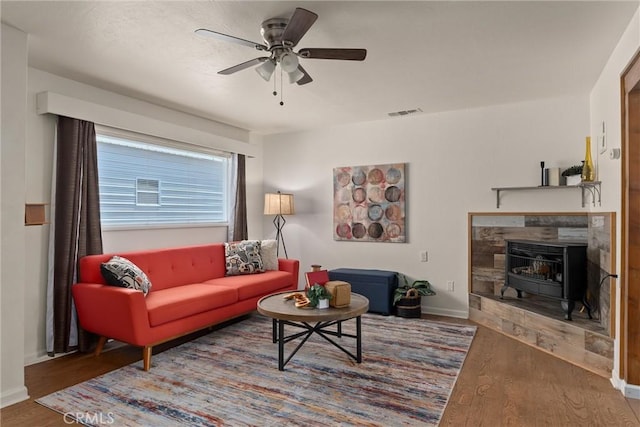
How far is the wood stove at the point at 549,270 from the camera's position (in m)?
3.32

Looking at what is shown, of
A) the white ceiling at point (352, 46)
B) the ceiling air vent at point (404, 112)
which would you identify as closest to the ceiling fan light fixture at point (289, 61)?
the white ceiling at point (352, 46)

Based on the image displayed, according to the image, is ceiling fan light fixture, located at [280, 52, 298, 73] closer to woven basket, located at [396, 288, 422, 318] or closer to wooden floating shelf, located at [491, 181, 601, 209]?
wooden floating shelf, located at [491, 181, 601, 209]

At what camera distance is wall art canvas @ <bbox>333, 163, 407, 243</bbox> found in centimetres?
487

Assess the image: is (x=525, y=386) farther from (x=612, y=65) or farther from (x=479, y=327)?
(x=612, y=65)

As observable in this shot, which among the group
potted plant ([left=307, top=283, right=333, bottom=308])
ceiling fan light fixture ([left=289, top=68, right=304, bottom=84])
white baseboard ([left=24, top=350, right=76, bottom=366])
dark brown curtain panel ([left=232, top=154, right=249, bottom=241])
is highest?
ceiling fan light fixture ([left=289, top=68, right=304, bottom=84])

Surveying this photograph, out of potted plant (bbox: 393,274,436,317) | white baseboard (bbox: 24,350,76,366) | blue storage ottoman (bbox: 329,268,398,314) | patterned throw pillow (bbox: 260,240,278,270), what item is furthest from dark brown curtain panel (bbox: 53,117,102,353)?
potted plant (bbox: 393,274,436,317)

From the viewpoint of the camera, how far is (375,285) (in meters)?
4.57

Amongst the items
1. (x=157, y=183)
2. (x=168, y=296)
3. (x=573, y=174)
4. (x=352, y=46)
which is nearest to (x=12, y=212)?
(x=168, y=296)

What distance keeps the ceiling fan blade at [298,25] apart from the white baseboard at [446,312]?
3.55 metres

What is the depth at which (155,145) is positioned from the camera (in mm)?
4273

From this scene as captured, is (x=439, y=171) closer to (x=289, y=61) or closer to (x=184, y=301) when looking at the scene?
(x=289, y=61)

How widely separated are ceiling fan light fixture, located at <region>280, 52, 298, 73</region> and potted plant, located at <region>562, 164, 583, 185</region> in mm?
2912

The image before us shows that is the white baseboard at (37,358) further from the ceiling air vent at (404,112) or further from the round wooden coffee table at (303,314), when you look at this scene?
the ceiling air vent at (404,112)

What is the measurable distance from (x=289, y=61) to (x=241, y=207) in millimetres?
3143
